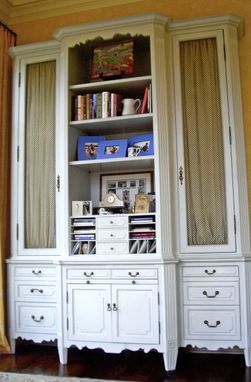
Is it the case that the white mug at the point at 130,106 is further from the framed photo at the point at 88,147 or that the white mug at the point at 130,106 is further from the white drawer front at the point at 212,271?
the white drawer front at the point at 212,271

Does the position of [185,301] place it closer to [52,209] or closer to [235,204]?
[235,204]

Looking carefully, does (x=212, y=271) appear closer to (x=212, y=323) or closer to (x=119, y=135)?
(x=212, y=323)

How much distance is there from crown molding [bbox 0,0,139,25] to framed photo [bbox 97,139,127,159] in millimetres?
1336

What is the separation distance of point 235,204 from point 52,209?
54.7 inches

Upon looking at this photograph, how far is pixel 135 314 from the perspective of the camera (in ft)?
8.68

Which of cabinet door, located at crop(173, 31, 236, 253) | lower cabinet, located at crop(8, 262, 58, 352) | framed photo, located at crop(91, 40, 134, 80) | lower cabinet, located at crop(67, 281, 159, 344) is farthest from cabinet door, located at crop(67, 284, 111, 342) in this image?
framed photo, located at crop(91, 40, 134, 80)

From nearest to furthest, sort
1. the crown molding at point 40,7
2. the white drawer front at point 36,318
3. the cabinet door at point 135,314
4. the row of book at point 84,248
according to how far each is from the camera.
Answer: the cabinet door at point 135,314 → the row of book at point 84,248 → the white drawer front at point 36,318 → the crown molding at point 40,7

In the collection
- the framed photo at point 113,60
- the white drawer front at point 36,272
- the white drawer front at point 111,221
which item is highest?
the framed photo at point 113,60

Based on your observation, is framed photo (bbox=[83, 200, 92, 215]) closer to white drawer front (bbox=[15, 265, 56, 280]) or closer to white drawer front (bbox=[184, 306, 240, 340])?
white drawer front (bbox=[15, 265, 56, 280])

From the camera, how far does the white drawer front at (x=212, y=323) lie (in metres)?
2.63

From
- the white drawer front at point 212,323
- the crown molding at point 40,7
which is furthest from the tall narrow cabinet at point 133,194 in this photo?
the crown molding at point 40,7

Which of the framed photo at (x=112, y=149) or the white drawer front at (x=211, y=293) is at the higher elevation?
the framed photo at (x=112, y=149)

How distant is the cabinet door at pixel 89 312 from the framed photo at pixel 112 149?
955mm

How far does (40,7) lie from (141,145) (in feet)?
5.70
